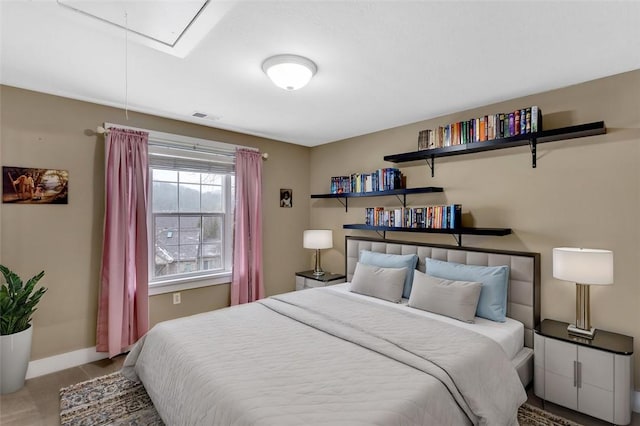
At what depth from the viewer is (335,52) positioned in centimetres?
203

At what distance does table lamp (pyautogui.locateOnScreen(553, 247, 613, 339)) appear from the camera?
211cm

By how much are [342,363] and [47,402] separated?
7.40 feet

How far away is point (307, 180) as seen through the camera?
4820 mm

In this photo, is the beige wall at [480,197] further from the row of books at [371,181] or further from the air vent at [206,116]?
the air vent at [206,116]

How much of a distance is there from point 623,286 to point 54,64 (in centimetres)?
431

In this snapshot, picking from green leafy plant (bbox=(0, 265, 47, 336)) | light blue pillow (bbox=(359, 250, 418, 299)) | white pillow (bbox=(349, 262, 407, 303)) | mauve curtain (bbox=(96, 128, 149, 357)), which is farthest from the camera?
light blue pillow (bbox=(359, 250, 418, 299))

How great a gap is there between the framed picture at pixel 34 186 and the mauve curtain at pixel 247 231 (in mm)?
1664

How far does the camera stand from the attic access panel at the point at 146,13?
1.55 meters

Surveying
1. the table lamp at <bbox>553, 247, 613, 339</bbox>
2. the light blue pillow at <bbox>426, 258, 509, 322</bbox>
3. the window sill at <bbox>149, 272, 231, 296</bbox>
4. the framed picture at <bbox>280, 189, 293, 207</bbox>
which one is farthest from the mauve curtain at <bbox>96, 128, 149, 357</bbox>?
the table lamp at <bbox>553, 247, 613, 339</bbox>

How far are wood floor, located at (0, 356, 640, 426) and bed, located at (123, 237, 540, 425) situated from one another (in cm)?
36

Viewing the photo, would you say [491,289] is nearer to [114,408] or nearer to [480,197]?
[480,197]

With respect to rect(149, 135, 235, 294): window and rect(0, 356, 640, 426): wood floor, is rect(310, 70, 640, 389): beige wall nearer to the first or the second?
rect(0, 356, 640, 426): wood floor

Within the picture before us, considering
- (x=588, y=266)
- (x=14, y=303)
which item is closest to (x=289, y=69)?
(x=588, y=266)

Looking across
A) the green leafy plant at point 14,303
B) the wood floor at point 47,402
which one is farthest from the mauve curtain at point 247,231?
the green leafy plant at point 14,303
